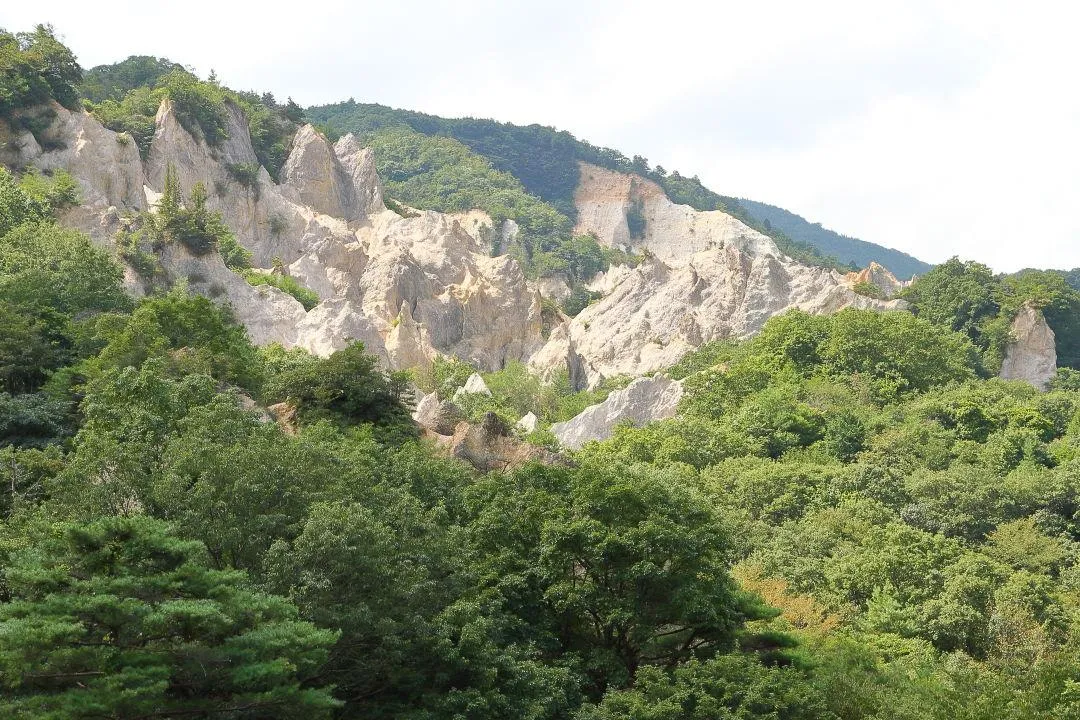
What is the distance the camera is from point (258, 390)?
1462 inches

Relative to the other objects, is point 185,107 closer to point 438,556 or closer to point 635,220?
point 438,556

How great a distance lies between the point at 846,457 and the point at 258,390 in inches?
A: 900

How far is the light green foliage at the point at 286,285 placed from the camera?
6550 centimetres

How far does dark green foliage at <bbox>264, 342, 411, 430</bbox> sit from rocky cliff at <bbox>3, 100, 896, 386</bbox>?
25816mm

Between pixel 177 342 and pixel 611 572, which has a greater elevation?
pixel 177 342

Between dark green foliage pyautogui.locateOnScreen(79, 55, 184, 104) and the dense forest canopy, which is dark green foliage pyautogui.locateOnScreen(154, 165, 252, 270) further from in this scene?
dark green foliage pyautogui.locateOnScreen(79, 55, 184, 104)

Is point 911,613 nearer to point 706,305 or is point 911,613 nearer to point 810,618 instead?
point 810,618

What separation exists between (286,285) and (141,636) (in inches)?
2005

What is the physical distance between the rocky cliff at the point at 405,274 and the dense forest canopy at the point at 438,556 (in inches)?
601

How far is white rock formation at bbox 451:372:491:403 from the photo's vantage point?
207ft

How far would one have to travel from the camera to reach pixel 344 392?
3606cm

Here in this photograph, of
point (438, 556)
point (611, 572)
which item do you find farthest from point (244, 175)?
point (438, 556)

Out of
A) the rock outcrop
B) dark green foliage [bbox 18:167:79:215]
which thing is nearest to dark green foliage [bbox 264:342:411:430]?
the rock outcrop

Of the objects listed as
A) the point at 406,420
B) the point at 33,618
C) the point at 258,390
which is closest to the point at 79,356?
the point at 258,390
